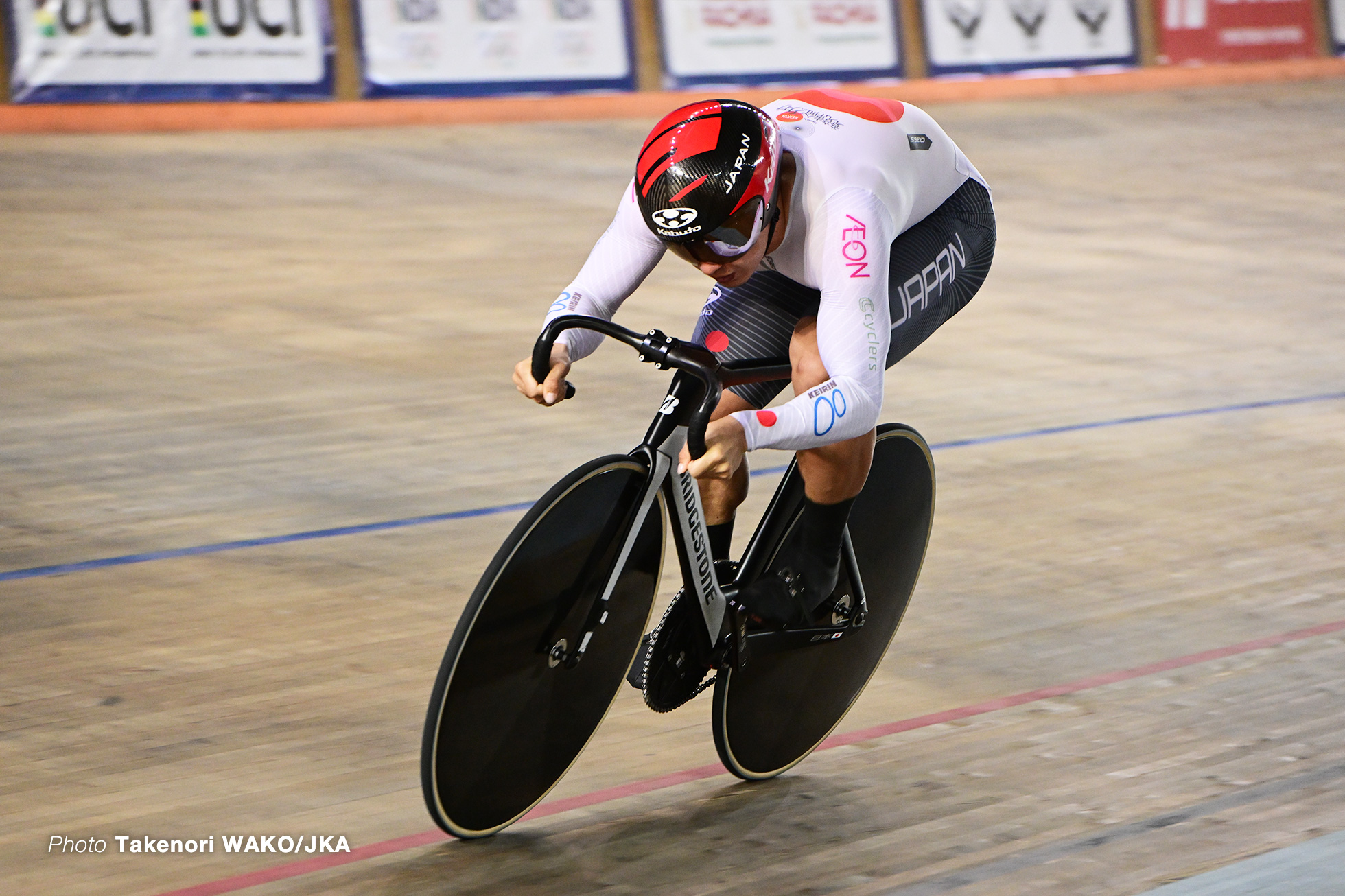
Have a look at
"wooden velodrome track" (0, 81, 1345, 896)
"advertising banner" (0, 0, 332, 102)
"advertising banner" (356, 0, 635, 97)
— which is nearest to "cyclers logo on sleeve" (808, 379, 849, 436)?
"wooden velodrome track" (0, 81, 1345, 896)

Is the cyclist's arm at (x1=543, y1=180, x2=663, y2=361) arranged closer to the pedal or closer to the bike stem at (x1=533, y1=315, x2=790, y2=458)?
the bike stem at (x1=533, y1=315, x2=790, y2=458)

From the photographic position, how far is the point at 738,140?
7.19ft

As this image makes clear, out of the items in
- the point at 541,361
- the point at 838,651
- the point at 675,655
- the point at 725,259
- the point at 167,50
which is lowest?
the point at 838,651

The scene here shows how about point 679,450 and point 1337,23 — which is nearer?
point 679,450

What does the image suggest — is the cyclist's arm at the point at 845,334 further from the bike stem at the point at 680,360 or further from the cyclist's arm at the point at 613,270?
the cyclist's arm at the point at 613,270

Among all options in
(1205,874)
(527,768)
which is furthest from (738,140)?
(1205,874)

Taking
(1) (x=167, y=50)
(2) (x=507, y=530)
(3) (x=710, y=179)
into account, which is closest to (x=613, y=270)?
(3) (x=710, y=179)

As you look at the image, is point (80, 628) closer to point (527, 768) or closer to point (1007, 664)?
point (527, 768)

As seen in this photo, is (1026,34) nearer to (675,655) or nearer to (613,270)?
(613,270)

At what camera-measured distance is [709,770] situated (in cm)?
273

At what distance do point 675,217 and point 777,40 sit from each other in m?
9.66

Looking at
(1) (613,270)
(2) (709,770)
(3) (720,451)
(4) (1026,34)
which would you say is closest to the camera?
(3) (720,451)

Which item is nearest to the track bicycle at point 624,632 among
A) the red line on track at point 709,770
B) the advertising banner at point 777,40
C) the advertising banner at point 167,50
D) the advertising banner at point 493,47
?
the red line on track at point 709,770

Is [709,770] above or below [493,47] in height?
below
